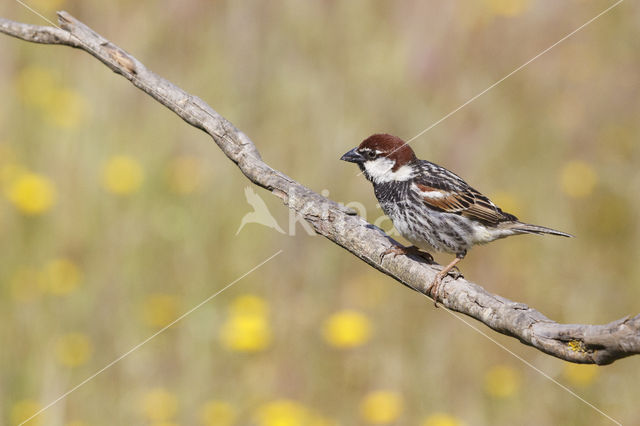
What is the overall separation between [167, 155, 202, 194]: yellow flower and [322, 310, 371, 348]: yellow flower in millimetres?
1617

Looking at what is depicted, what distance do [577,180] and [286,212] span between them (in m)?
2.33

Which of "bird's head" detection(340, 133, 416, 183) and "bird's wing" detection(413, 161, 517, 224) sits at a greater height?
"bird's head" detection(340, 133, 416, 183)

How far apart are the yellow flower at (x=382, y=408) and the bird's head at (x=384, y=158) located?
1.30 meters

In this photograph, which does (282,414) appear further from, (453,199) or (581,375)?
(581,375)

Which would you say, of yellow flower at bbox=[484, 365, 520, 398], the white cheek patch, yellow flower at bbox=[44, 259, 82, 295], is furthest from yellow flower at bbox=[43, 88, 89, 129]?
yellow flower at bbox=[484, 365, 520, 398]

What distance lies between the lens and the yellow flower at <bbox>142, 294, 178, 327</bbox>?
4.70 meters

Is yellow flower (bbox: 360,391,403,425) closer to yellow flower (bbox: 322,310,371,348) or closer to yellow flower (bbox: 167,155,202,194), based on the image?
yellow flower (bbox: 322,310,371,348)

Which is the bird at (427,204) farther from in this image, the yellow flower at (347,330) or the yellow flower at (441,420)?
the yellow flower at (441,420)

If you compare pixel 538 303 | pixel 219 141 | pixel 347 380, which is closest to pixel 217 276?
pixel 347 380

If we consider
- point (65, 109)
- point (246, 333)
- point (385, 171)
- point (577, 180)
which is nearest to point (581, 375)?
point (385, 171)

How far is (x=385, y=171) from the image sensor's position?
3.99m

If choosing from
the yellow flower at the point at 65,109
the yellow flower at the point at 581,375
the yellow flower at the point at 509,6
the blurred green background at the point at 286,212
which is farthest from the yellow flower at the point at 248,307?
the yellow flower at the point at 509,6

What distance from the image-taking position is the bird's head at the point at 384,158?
390 centimetres

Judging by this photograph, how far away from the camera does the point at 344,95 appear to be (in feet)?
19.1
